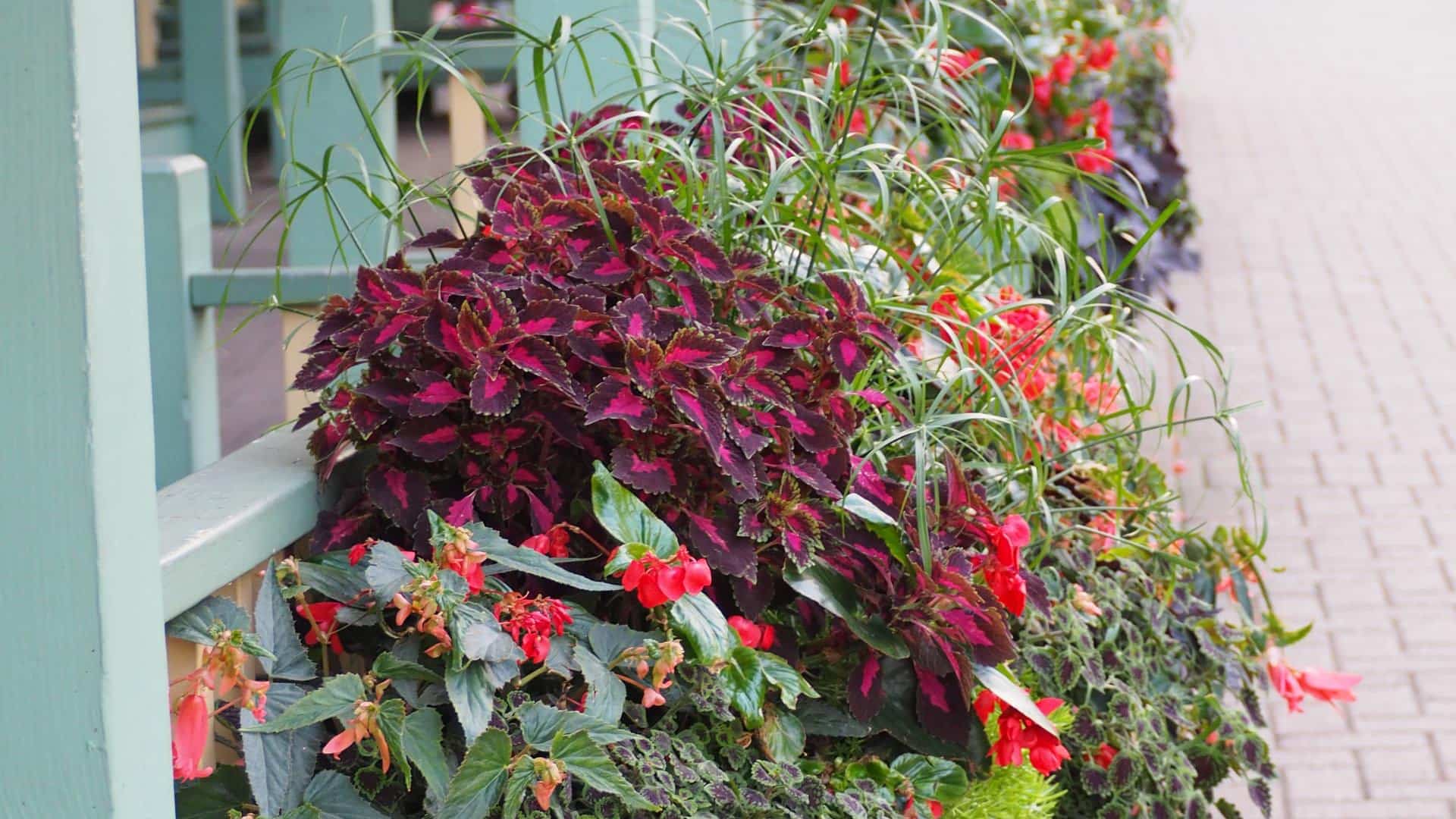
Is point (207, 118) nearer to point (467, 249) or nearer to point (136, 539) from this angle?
point (467, 249)

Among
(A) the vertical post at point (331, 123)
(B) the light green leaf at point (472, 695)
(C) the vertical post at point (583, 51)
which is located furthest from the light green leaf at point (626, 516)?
(A) the vertical post at point (331, 123)

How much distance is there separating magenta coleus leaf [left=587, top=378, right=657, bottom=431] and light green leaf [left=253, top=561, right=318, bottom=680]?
35 centimetres

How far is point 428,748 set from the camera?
4.26 feet

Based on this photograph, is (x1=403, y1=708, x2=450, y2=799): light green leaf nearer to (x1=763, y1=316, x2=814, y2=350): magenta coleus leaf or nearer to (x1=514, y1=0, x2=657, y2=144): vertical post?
(x1=763, y1=316, x2=814, y2=350): magenta coleus leaf

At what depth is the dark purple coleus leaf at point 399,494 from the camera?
4.95ft

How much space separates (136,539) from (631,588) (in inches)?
21.2

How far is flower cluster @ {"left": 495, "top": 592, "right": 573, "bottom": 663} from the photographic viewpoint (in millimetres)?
1383

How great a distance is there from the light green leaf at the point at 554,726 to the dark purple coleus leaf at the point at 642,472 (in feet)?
0.87

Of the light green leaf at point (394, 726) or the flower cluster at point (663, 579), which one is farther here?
the flower cluster at point (663, 579)

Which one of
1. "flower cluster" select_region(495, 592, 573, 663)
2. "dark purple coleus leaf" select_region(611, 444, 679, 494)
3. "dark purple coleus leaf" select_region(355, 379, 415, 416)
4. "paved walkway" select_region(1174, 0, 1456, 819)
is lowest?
"paved walkway" select_region(1174, 0, 1456, 819)

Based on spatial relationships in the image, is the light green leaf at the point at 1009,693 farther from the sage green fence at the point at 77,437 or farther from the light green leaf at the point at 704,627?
the sage green fence at the point at 77,437

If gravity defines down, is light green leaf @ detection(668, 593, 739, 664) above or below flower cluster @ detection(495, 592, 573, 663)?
below

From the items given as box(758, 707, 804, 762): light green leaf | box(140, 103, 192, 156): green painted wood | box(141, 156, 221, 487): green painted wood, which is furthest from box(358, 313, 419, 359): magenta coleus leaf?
box(140, 103, 192, 156): green painted wood

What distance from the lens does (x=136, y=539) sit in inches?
39.5
